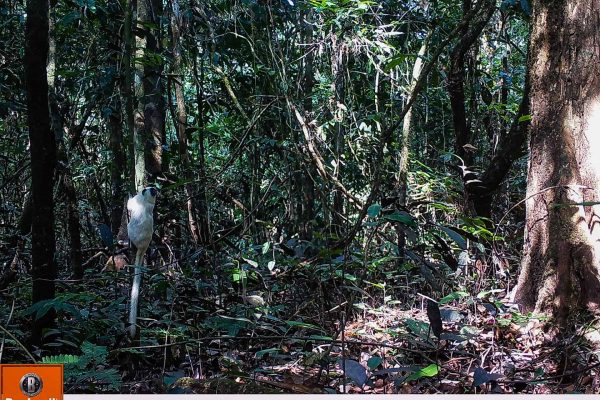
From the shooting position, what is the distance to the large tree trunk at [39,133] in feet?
7.85

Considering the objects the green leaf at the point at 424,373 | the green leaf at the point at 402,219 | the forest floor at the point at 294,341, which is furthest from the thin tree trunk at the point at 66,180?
the green leaf at the point at 424,373

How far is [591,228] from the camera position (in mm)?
3158

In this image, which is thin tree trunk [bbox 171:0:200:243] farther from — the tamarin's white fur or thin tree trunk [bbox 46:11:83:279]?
the tamarin's white fur

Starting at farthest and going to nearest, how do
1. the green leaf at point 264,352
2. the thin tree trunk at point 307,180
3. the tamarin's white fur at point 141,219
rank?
the thin tree trunk at point 307,180, the green leaf at point 264,352, the tamarin's white fur at point 141,219

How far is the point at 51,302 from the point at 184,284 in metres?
1.17

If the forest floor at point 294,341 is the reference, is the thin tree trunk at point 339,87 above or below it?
above

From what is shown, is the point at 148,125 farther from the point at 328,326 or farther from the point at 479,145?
the point at 479,145

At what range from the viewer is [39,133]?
2408mm

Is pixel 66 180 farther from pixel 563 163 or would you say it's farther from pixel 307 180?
pixel 563 163

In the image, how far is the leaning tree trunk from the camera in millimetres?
3178

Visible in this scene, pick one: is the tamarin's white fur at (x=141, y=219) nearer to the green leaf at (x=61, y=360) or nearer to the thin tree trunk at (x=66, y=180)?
the green leaf at (x=61, y=360)

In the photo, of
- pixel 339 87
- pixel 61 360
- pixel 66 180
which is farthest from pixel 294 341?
pixel 339 87

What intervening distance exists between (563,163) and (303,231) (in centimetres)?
207

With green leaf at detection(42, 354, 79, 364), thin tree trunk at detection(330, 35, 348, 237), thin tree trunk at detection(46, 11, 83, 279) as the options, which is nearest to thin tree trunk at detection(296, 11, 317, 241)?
thin tree trunk at detection(330, 35, 348, 237)
